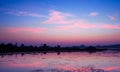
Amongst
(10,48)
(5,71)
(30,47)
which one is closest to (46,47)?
(30,47)

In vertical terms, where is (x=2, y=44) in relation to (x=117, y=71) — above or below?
above

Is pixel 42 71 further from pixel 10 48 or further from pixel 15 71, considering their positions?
pixel 10 48

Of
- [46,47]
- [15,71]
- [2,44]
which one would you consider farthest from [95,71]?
[46,47]

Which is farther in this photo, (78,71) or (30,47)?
(30,47)

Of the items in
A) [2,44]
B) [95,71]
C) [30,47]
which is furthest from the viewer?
[30,47]

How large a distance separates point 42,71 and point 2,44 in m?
67.4

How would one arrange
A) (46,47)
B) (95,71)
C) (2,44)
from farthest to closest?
(46,47), (2,44), (95,71)

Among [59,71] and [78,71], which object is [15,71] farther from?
[78,71]

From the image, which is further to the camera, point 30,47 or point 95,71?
point 30,47

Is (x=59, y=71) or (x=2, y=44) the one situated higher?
(x=2, y=44)

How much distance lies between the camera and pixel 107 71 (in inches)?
878

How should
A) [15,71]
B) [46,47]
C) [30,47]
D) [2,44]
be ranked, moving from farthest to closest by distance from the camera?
[46,47] < [30,47] < [2,44] < [15,71]

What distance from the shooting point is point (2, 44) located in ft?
283

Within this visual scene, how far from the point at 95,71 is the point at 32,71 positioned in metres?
6.25
